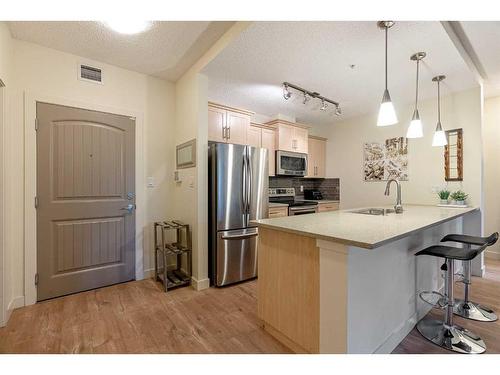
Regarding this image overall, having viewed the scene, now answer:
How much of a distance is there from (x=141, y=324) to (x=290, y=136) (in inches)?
135

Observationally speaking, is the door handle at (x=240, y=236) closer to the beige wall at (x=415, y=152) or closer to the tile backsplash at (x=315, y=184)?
the tile backsplash at (x=315, y=184)

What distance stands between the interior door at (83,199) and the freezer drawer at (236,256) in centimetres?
111

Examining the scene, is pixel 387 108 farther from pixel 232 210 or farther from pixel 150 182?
pixel 150 182

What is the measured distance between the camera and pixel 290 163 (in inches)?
169

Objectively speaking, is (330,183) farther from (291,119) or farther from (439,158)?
(439,158)

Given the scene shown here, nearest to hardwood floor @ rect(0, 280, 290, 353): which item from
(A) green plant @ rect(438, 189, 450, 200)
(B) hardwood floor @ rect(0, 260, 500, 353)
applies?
(B) hardwood floor @ rect(0, 260, 500, 353)

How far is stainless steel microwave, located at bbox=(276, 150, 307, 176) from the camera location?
13.6ft

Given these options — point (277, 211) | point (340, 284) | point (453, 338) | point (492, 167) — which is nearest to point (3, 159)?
point (340, 284)

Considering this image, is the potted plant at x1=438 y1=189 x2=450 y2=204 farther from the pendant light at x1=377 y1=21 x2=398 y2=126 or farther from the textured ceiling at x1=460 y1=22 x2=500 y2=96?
the pendant light at x1=377 y1=21 x2=398 y2=126

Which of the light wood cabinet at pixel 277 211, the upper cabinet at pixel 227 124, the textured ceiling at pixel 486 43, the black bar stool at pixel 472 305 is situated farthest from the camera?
the light wood cabinet at pixel 277 211

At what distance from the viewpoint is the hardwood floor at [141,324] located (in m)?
1.76

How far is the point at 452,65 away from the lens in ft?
8.29

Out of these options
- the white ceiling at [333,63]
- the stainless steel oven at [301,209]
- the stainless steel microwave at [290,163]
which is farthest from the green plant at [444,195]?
the stainless steel microwave at [290,163]
